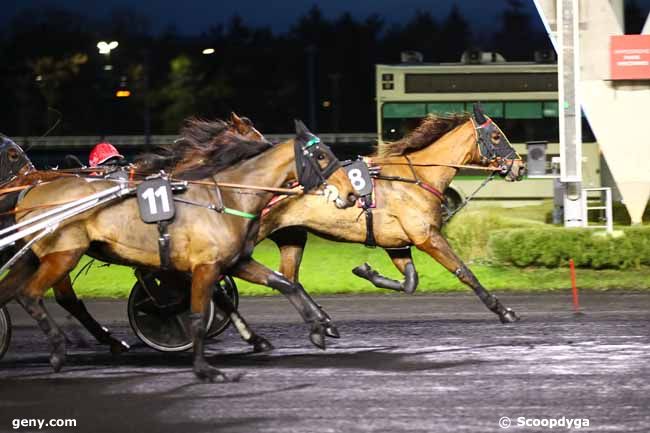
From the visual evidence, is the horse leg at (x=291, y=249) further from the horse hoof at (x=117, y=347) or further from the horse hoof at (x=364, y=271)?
the horse hoof at (x=117, y=347)

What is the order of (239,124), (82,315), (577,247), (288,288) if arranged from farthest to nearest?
(577,247) → (239,124) → (82,315) → (288,288)

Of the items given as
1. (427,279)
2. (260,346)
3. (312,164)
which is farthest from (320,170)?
(427,279)

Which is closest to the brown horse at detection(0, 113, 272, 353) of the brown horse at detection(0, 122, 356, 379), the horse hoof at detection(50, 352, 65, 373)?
the brown horse at detection(0, 122, 356, 379)

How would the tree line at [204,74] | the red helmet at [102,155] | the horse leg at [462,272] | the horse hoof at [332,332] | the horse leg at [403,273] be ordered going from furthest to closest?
the tree line at [204,74], the horse leg at [403,273], the red helmet at [102,155], the horse leg at [462,272], the horse hoof at [332,332]

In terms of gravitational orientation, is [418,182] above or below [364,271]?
above

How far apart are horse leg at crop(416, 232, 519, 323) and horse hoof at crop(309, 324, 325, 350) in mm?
1867

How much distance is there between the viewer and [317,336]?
8602mm

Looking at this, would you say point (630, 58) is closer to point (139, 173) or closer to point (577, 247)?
point (577, 247)

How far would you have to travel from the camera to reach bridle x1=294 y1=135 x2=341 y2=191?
8.20m

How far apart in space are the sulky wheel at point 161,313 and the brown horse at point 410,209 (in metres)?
0.94

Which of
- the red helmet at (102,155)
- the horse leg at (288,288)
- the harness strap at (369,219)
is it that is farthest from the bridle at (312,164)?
the red helmet at (102,155)

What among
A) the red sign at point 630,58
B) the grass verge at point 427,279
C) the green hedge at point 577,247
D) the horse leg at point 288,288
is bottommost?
Answer: the grass verge at point 427,279

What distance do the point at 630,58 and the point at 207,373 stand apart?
10.6 m

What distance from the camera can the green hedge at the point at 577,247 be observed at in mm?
14234
